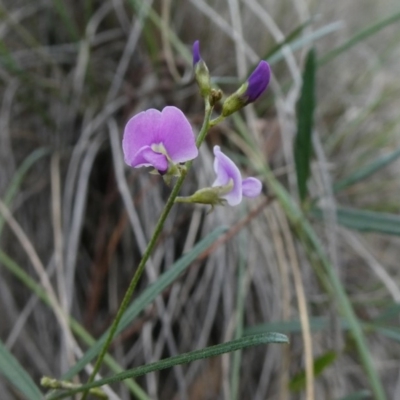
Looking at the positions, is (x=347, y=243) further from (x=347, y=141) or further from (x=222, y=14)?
(x=222, y=14)

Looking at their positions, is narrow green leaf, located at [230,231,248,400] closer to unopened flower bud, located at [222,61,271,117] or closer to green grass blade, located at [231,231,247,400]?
green grass blade, located at [231,231,247,400]

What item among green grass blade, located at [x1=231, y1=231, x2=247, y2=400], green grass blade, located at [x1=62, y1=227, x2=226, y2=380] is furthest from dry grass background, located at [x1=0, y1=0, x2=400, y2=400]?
green grass blade, located at [x1=62, y1=227, x2=226, y2=380]

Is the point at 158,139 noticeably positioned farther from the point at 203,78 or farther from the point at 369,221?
the point at 369,221

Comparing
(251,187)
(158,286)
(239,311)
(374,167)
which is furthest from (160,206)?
(251,187)

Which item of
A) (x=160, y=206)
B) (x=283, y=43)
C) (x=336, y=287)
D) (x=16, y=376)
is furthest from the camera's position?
(x=160, y=206)

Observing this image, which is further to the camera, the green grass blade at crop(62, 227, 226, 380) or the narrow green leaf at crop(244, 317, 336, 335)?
the narrow green leaf at crop(244, 317, 336, 335)

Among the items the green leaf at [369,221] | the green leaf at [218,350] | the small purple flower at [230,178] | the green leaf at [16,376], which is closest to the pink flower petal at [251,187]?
the small purple flower at [230,178]
